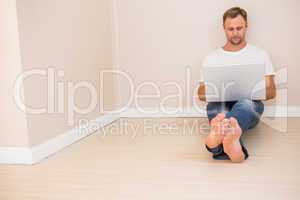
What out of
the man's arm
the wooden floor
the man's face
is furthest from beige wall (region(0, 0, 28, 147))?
the man's arm

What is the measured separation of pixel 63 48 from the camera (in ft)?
5.99

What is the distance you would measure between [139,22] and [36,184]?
1.42 m

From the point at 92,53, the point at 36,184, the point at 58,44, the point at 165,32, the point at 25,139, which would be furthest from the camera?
the point at 165,32

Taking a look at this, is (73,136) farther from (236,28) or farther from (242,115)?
(236,28)

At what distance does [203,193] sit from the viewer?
118 centimetres

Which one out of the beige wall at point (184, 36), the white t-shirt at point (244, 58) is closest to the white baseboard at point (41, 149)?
the beige wall at point (184, 36)

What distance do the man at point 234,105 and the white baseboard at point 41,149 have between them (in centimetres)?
73

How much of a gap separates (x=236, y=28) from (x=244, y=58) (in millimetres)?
173

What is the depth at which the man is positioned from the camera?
1.43 m

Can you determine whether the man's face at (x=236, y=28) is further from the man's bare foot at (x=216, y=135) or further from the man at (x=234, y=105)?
→ the man's bare foot at (x=216, y=135)

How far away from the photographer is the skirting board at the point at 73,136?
1.56 m

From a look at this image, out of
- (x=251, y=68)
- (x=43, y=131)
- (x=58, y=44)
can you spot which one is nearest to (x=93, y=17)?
(x=58, y=44)

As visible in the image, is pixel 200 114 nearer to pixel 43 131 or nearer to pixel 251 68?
pixel 251 68

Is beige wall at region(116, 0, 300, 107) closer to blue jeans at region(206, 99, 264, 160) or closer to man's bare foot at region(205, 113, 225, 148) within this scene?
blue jeans at region(206, 99, 264, 160)
